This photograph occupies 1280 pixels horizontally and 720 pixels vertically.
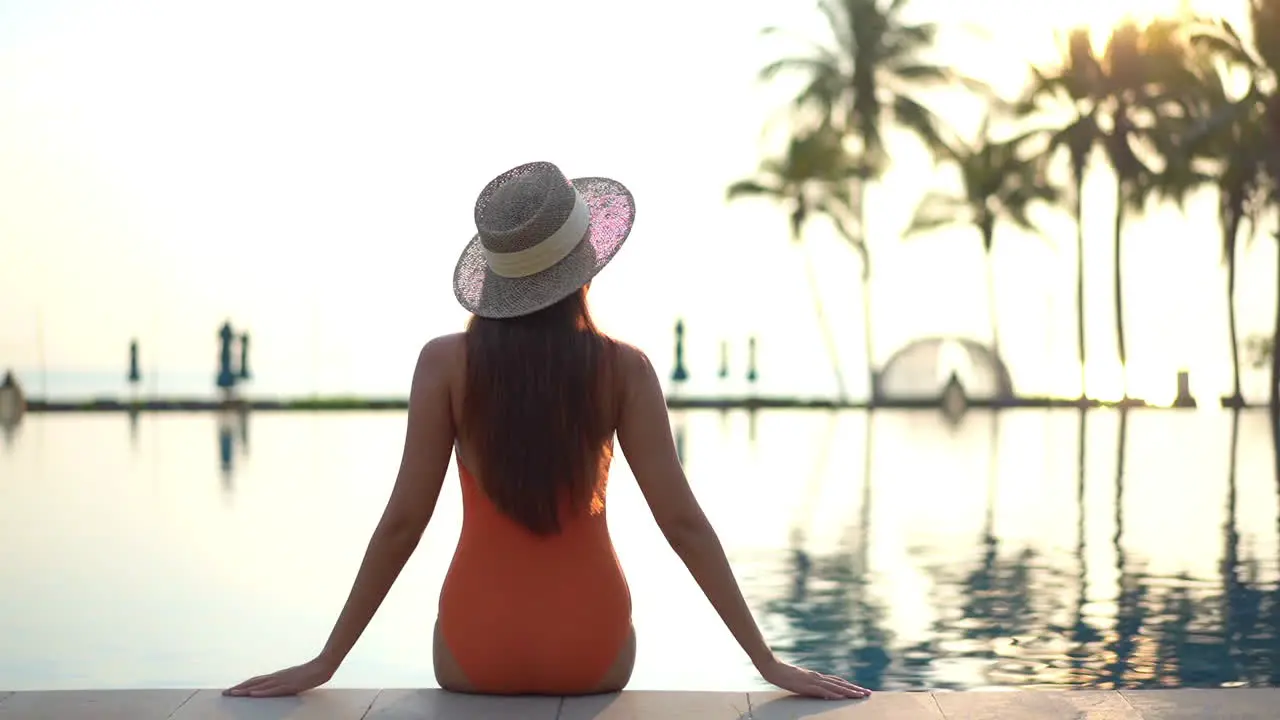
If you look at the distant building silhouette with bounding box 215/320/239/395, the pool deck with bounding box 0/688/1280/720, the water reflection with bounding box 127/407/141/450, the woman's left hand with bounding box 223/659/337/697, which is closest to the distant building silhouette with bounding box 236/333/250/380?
the distant building silhouette with bounding box 215/320/239/395

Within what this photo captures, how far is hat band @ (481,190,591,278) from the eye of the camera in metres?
3.07

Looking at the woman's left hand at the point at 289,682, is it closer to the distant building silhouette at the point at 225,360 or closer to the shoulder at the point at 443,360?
the shoulder at the point at 443,360

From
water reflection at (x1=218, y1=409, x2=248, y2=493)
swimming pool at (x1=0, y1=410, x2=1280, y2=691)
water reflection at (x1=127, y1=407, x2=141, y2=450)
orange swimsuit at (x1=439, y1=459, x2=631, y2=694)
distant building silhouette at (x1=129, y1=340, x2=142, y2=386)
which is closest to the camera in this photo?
orange swimsuit at (x1=439, y1=459, x2=631, y2=694)

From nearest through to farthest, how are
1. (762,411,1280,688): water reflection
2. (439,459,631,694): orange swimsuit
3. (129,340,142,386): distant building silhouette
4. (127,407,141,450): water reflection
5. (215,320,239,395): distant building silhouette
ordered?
1. (439,459,631,694): orange swimsuit
2. (762,411,1280,688): water reflection
3. (127,407,141,450): water reflection
4. (215,320,239,395): distant building silhouette
5. (129,340,142,386): distant building silhouette

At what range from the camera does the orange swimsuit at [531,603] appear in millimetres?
3135

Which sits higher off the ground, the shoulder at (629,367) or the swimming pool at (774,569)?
the shoulder at (629,367)

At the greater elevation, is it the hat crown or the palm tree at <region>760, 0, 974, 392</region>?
the palm tree at <region>760, 0, 974, 392</region>

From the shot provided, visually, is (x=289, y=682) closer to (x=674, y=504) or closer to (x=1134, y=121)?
(x=674, y=504)

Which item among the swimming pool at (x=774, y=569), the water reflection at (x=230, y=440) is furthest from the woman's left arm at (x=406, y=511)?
the water reflection at (x=230, y=440)

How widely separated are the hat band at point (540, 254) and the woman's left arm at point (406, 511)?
0.56 feet

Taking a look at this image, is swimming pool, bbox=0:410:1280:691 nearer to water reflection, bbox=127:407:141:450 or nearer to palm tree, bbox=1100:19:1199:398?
water reflection, bbox=127:407:141:450

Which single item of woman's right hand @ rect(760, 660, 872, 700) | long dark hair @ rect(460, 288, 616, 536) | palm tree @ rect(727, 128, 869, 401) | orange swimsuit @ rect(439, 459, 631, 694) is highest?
palm tree @ rect(727, 128, 869, 401)

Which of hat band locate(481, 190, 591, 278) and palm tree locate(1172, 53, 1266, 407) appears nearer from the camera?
hat band locate(481, 190, 591, 278)

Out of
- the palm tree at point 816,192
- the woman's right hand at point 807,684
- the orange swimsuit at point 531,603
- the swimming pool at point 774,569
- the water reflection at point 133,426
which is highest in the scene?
the palm tree at point 816,192
